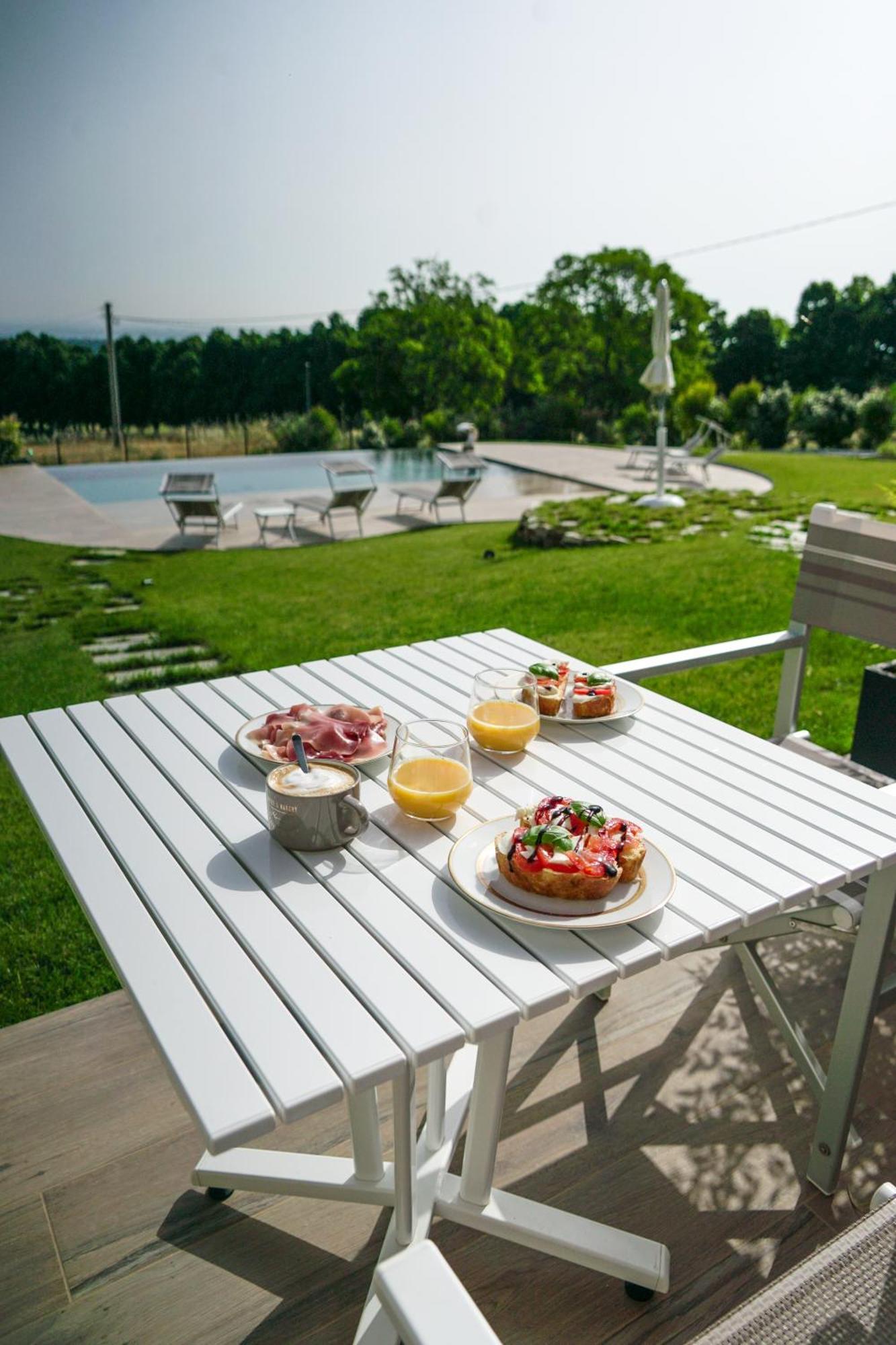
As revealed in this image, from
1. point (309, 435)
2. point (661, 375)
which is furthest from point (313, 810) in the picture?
point (309, 435)

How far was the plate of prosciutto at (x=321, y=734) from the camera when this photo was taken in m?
1.34

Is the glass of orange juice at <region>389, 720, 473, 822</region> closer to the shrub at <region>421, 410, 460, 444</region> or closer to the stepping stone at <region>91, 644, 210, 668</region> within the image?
the stepping stone at <region>91, 644, 210, 668</region>

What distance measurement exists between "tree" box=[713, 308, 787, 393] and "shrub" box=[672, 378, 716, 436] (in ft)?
44.1

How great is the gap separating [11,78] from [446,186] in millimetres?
16749

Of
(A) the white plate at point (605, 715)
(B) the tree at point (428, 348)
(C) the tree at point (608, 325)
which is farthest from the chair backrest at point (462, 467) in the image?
(C) the tree at point (608, 325)

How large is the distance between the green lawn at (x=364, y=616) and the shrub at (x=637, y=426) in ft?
43.9

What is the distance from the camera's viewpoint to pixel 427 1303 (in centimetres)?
68

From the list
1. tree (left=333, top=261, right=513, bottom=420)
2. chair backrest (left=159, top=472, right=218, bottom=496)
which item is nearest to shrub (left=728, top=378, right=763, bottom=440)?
tree (left=333, top=261, right=513, bottom=420)

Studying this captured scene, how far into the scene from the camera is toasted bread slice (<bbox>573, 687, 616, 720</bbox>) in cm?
152

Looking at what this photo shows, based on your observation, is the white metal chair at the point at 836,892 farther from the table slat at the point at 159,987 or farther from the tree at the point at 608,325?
the tree at the point at 608,325

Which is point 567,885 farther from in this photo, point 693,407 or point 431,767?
point 693,407

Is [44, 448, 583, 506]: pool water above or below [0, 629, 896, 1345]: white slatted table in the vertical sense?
below

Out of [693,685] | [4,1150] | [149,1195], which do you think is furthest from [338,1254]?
[693,685]

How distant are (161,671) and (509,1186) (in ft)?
10.9
